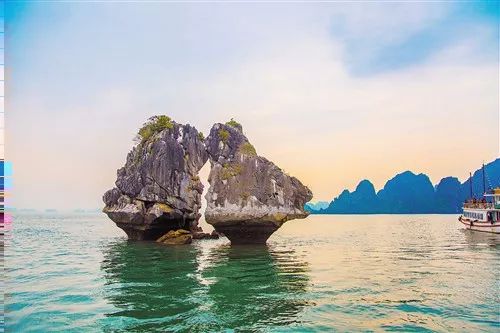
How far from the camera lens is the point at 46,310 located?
16.1 meters

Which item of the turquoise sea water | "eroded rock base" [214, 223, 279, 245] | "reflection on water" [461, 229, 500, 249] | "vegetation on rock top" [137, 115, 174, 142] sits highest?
"vegetation on rock top" [137, 115, 174, 142]

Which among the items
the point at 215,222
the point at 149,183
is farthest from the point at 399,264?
the point at 149,183

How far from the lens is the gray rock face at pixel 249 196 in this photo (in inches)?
1437

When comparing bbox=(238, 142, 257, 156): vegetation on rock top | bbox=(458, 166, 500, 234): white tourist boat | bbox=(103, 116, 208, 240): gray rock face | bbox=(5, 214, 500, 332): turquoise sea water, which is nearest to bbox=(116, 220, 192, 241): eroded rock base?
bbox=(103, 116, 208, 240): gray rock face

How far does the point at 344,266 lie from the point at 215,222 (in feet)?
42.8

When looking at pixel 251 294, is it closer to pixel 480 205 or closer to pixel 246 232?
pixel 246 232

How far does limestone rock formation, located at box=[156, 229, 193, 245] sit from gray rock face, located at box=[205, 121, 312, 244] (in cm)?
575

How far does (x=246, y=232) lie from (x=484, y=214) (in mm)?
41355

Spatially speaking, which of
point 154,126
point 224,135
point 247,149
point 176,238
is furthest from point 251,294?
point 154,126

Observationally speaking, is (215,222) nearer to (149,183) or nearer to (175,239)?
(175,239)

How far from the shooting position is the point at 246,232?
38.6 meters

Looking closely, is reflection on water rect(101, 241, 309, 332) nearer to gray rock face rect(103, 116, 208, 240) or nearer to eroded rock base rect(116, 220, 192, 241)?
gray rock face rect(103, 116, 208, 240)

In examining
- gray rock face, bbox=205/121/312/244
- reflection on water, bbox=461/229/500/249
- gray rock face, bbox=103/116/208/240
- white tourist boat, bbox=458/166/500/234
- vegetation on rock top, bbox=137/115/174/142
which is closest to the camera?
gray rock face, bbox=205/121/312/244

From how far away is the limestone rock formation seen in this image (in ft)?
139
